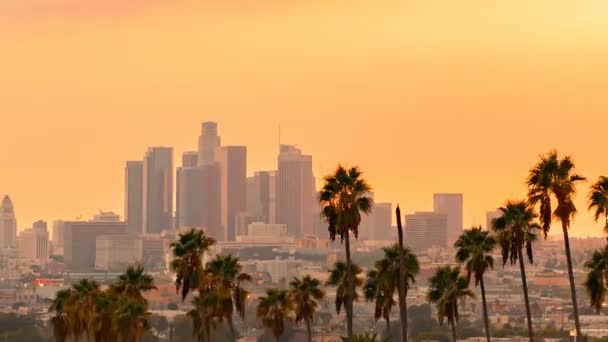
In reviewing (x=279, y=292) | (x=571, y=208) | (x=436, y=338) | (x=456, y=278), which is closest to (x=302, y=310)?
(x=279, y=292)

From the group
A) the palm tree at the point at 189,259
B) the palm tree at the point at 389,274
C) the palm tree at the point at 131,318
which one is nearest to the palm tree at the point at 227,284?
the palm tree at the point at 189,259

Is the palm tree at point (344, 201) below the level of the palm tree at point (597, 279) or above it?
above

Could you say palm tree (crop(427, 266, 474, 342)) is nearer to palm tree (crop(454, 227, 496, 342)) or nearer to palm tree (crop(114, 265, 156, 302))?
palm tree (crop(454, 227, 496, 342))

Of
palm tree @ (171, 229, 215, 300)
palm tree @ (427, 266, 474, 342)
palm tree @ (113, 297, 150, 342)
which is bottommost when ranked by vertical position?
palm tree @ (113, 297, 150, 342)

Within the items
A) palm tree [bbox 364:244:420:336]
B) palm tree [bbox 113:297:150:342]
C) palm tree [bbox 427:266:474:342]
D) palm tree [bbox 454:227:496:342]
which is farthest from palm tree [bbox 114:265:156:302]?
palm tree [bbox 454:227:496:342]

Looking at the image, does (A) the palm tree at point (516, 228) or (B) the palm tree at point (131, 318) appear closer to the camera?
(A) the palm tree at point (516, 228)

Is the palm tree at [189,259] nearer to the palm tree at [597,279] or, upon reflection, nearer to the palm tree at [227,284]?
the palm tree at [227,284]

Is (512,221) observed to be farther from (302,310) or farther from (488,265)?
(302,310)
